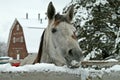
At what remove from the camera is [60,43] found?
4.00m

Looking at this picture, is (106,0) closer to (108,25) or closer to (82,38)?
(108,25)

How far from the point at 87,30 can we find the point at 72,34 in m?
8.95

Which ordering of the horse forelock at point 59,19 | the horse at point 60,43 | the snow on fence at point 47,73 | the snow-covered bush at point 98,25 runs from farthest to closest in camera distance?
the snow-covered bush at point 98,25
the horse forelock at point 59,19
the horse at point 60,43
the snow on fence at point 47,73

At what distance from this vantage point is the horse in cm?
Result: 341

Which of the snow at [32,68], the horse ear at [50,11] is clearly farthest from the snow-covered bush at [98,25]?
the snow at [32,68]

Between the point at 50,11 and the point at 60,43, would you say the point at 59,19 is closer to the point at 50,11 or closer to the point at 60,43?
the point at 50,11

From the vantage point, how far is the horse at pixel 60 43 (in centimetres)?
341

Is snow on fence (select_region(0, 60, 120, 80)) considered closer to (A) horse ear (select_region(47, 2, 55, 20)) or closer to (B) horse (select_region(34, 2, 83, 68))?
(B) horse (select_region(34, 2, 83, 68))

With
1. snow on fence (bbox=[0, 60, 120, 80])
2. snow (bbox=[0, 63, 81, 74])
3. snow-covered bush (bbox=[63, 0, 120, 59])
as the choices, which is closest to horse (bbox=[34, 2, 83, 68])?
snow on fence (bbox=[0, 60, 120, 80])

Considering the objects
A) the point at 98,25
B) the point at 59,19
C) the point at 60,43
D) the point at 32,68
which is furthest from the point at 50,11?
the point at 98,25

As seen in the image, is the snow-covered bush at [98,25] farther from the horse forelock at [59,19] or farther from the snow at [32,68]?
the snow at [32,68]

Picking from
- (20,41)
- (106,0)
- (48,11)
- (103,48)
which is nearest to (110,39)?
(103,48)

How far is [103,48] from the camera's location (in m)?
12.3

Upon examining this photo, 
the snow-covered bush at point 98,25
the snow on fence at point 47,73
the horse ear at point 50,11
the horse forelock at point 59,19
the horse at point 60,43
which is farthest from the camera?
the snow-covered bush at point 98,25
